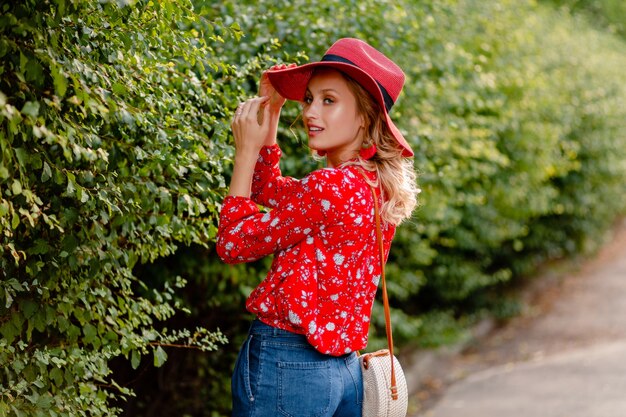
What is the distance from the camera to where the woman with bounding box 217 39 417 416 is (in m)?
2.81

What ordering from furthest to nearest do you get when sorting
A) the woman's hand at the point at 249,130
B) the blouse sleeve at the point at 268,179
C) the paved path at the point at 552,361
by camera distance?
the paved path at the point at 552,361
the blouse sleeve at the point at 268,179
the woman's hand at the point at 249,130

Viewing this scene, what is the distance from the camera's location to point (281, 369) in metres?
2.86

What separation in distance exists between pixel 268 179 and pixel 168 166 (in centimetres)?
35

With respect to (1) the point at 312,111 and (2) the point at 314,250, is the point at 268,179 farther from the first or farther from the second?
(2) the point at 314,250

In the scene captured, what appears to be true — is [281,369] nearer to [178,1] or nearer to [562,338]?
[178,1]

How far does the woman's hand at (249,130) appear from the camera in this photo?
2912 millimetres

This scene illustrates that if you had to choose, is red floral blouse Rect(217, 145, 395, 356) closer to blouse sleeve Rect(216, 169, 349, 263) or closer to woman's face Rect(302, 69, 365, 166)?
blouse sleeve Rect(216, 169, 349, 263)

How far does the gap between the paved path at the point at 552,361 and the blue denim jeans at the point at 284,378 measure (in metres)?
4.80

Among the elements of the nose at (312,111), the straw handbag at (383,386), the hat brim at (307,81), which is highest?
the hat brim at (307,81)

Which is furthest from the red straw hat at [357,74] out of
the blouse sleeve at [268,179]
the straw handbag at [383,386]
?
the straw handbag at [383,386]

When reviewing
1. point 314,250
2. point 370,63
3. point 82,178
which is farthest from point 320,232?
point 82,178

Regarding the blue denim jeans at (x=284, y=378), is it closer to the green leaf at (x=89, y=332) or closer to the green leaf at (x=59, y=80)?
the green leaf at (x=89, y=332)

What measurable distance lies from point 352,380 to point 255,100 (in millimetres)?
941

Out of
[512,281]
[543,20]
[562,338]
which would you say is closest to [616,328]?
[562,338]
